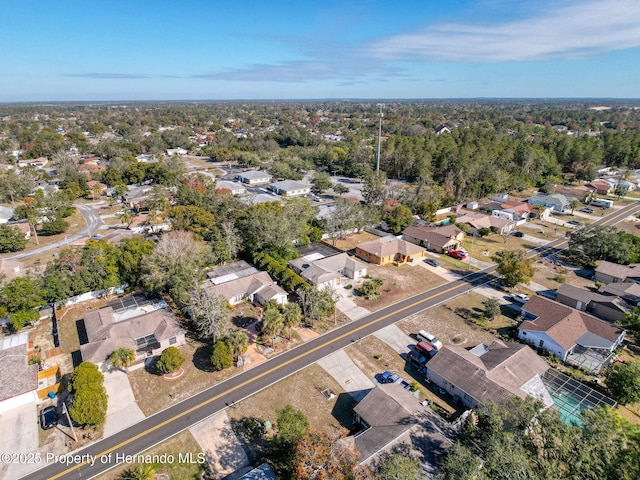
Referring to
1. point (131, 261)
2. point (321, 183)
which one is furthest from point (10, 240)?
point (321, 183)

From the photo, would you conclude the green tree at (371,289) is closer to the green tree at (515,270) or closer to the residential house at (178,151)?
the green tree at (515,270)

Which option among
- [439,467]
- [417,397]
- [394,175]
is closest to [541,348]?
[417,397]

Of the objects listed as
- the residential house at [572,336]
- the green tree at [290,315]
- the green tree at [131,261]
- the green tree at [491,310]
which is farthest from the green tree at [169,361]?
the residential house at [572,336]

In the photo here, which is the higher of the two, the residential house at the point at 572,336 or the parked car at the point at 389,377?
the residential house at the point at 572,336

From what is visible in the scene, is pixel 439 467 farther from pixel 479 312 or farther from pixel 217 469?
pixel 479 312

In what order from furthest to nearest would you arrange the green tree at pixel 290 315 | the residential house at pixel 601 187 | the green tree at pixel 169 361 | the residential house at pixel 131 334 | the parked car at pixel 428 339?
the residential house at pixel 601 187 → the parked car at pixel 428 339 → the green tree at pixel 290 315 → the residential house at pixel 131 334 → the green tree at pixel 169 361

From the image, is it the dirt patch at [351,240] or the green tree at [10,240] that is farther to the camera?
the dirt patch at [351,240]
